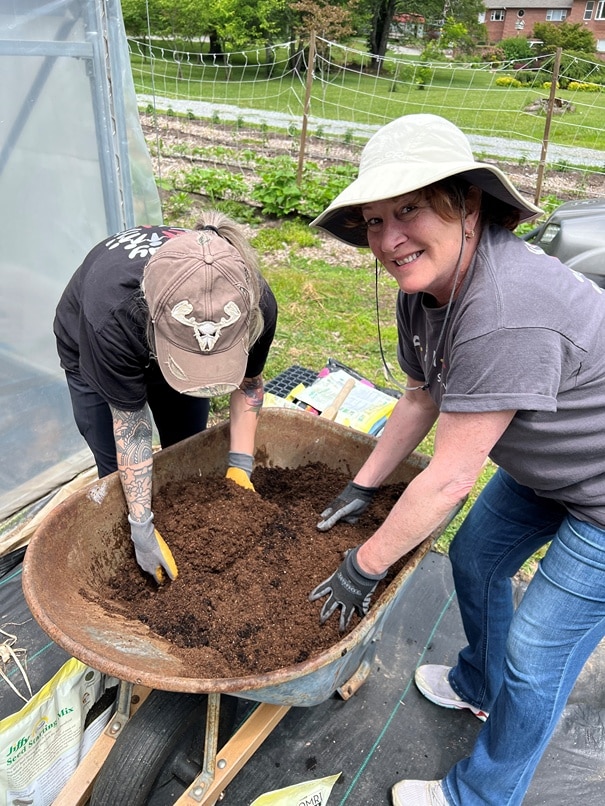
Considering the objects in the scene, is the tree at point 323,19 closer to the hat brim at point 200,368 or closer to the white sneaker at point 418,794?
the hat brim at point 200,368

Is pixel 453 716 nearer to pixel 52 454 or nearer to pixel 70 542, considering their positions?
pixel 70 542

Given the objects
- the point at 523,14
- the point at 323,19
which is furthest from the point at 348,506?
the point at 523,14

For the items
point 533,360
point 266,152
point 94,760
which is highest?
point 533,360

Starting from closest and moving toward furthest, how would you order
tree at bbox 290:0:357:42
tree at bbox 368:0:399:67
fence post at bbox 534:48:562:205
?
fence post at bbox 534:48:562:205 → tree at bbox 290:0:357:42 → tree at bbox 368:0:399:67

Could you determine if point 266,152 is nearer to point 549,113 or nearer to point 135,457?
point 549,113

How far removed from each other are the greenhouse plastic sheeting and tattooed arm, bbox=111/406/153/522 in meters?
1.19

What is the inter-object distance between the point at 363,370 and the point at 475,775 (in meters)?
2.71

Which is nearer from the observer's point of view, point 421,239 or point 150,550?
point 421,239

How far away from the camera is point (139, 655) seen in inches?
51.7

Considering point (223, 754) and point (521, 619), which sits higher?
point (521, 619)

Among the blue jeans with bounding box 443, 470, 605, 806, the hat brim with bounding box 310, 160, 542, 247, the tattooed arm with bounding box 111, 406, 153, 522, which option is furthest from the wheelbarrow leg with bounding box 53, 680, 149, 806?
the hat brim with bounding box 310, 160, 542, 247

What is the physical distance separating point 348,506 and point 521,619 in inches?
24.4

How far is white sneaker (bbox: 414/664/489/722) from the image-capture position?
2.02 metres

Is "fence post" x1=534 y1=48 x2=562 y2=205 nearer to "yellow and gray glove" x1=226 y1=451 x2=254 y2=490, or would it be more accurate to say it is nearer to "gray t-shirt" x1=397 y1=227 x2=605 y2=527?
"yellow and gray glove" x1=226 y1=451 x2=254 y2=490
